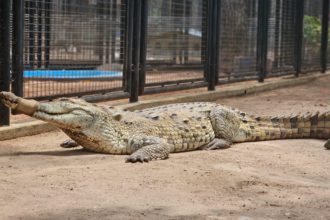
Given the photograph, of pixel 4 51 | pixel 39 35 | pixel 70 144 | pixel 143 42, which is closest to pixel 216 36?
pixel 143 42

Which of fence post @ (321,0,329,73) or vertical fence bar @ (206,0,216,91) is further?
fence post @ (321,0,329,73)

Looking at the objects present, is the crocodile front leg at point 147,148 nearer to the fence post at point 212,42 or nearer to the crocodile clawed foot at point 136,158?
the crocodile clawed foot at point 136,158

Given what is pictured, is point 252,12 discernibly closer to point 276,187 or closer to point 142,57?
point 142,57

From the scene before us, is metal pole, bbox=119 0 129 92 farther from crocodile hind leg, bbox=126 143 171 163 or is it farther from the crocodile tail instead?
crocodile hind leg, bbox=126 143 171 163

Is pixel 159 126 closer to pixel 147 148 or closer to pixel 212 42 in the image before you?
pixel 147 148

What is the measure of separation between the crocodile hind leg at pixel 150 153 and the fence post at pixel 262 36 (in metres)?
6.27

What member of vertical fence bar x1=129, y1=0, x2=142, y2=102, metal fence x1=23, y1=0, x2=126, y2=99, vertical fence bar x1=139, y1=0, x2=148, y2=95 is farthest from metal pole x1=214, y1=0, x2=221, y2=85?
vertical fence bar x1=129, y1=0, x2=142, y2=102

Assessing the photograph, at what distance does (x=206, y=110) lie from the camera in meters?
5.91

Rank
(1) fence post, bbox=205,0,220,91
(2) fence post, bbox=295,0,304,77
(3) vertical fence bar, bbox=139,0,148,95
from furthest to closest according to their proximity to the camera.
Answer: (2) fence post, bbox=295,0,304,77 < (1) fence post, bbox=205,0,220,91 < (3) vertical fence bar, bbox=139,0,148,95

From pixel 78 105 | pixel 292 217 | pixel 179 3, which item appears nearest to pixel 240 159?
pixel 78 105

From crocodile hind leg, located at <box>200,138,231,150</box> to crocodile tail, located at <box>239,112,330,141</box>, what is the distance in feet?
1.73

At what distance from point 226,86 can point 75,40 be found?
3187 mm

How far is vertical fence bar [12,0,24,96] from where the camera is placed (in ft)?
20.0

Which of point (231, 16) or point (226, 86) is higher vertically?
point (231, 16)
